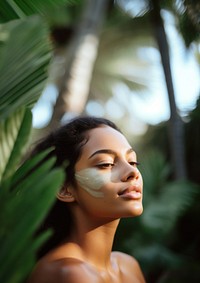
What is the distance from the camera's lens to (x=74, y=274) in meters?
1.06

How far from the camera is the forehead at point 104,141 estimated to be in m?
1.24

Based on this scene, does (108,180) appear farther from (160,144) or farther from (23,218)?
(160,144)

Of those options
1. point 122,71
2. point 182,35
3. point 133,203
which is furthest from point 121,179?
point 122,71

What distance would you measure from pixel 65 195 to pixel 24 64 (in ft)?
1.35

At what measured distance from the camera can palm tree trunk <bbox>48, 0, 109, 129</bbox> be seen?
171 inches

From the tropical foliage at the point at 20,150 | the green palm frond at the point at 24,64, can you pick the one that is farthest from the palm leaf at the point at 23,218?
the green palm frond at the point at 24,64

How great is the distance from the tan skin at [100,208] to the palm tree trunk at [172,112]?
4555 millimetres

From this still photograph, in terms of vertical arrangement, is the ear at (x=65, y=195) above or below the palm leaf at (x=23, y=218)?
below

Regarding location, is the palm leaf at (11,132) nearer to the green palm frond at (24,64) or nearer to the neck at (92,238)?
the green palm frond at (24,64)

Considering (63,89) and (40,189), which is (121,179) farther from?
(63,89)

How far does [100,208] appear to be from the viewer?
1190 mm

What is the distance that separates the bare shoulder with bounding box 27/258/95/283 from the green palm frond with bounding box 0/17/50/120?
373 millimetres

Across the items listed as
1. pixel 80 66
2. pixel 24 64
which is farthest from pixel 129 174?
pixel 80 66

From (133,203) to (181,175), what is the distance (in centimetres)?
467
